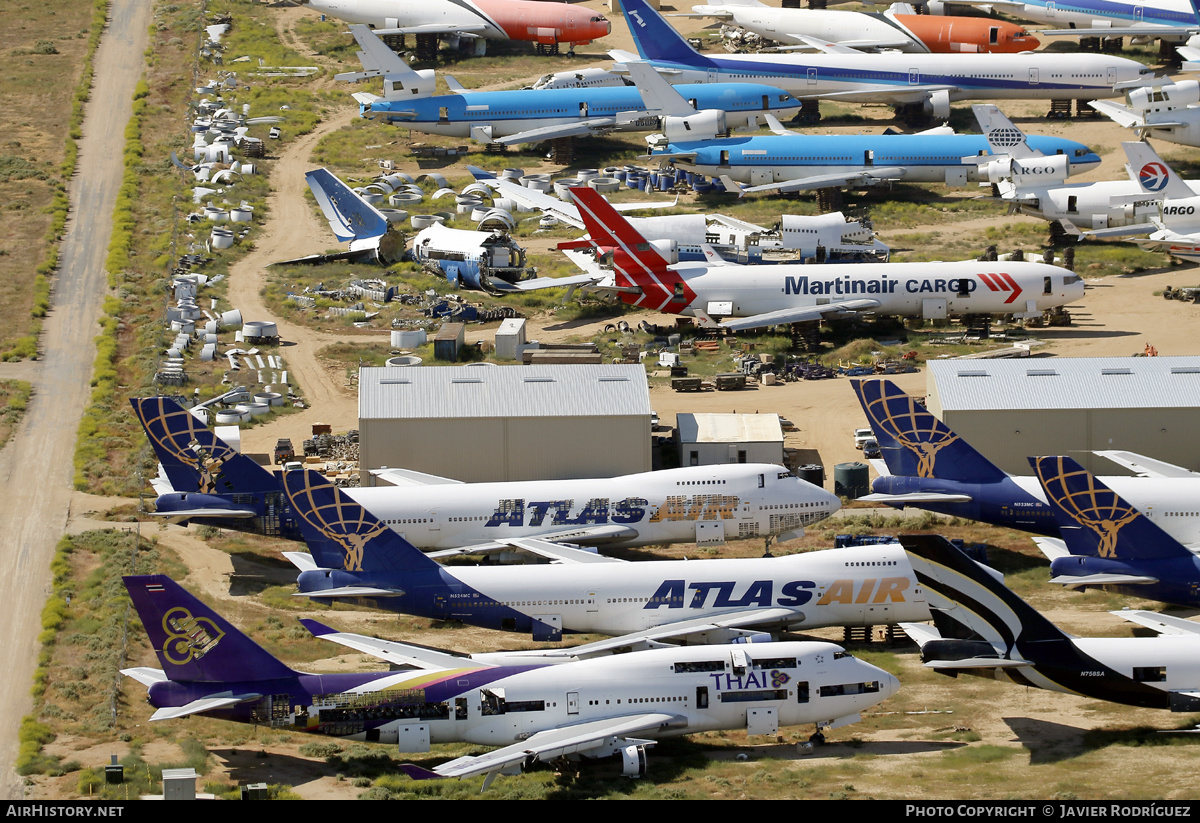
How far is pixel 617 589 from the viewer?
53.5 m

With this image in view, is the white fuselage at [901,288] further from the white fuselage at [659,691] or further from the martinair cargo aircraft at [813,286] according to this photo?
the white fuselage at [659,691]

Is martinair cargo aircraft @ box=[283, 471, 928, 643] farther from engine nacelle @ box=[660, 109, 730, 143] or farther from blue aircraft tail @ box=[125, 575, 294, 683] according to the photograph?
engine nacelle @ box=[660, 109, 730, 143]

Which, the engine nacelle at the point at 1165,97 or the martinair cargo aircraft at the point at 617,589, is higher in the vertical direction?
the engine nacelle at the point at 1165,97

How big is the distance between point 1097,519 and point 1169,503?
18.8ft

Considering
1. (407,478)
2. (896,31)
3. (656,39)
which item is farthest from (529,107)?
(407,478)

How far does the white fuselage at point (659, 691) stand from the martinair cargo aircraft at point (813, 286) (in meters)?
40.6

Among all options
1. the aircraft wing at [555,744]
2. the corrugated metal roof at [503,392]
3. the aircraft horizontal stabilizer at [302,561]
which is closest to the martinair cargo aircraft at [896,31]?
the corrugated metal roof at [503,392]

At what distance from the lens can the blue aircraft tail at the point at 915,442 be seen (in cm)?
6131

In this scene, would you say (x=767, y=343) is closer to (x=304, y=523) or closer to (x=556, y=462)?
(x=556, y=462)

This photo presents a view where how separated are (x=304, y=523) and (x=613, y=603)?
35.5ft

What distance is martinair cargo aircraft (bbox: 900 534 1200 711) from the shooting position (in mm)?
46531

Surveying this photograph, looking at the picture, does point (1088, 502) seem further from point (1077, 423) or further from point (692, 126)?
point (692, 126)

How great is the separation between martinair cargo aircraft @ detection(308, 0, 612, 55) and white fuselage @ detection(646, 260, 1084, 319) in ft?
213

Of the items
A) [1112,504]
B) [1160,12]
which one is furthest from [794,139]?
[1112,504]
